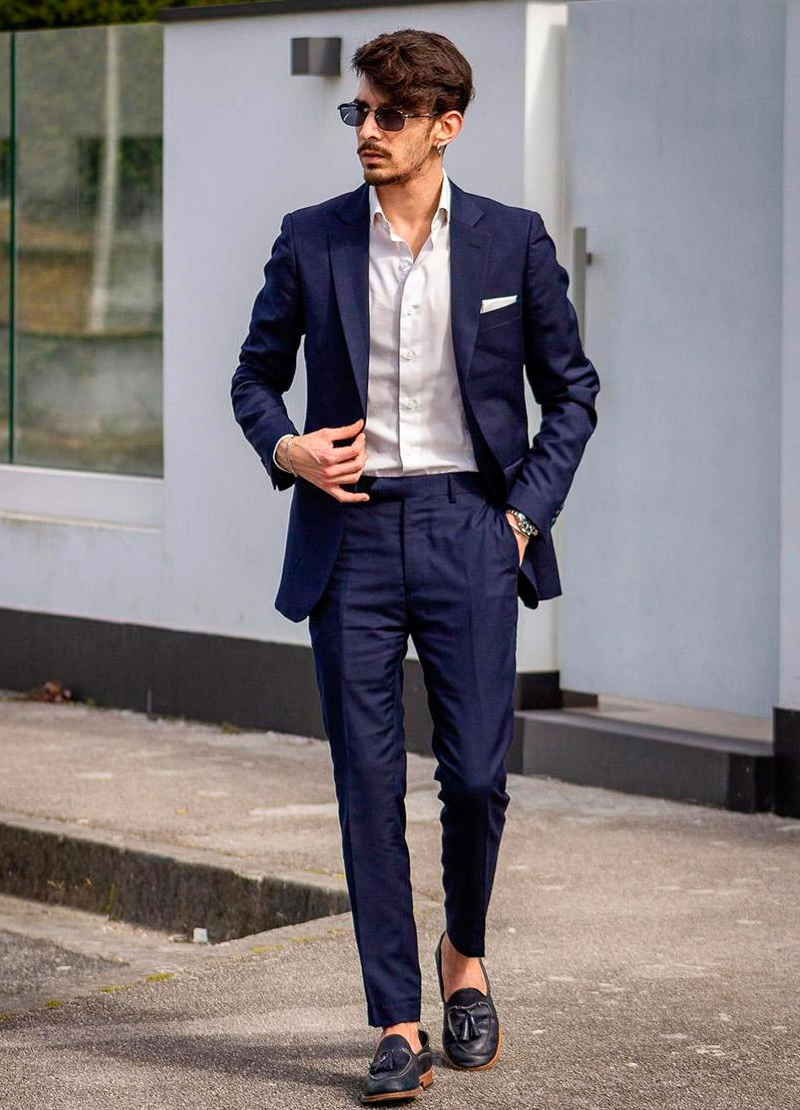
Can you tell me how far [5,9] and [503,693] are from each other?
10.6 metres

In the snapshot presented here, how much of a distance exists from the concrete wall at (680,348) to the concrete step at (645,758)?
0.48 ft

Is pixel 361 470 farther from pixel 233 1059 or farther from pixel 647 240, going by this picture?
pixel 647 240

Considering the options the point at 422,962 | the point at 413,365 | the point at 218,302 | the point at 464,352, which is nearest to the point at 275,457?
the point at 413,365

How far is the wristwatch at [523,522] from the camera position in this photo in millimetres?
4883

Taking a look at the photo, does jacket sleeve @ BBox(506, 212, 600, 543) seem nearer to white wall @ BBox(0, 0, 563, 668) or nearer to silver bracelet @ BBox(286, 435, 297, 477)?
silver bracelet @ BBox(286, 435, 297, 477)

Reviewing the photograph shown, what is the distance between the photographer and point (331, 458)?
4.68 metres

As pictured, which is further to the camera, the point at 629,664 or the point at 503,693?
the point at 629,664

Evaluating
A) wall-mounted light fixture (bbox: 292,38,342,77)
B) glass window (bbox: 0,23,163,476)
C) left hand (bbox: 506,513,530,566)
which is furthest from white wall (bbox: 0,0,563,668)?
left hand (bbox: 506,513,530,566)

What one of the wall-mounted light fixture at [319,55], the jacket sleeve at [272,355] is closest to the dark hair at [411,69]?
the jacket sleeve at [272,355]

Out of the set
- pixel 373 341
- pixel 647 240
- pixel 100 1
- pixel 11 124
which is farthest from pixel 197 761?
pixel 100 1

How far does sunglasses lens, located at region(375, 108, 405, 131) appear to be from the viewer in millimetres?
4727

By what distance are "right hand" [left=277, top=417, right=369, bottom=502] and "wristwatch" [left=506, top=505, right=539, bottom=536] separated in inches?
12.8

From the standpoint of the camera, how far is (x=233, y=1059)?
→ 5.11 m

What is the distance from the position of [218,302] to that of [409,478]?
4.68 metres
